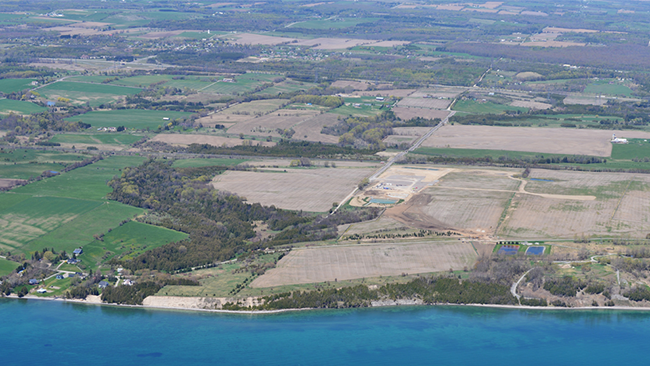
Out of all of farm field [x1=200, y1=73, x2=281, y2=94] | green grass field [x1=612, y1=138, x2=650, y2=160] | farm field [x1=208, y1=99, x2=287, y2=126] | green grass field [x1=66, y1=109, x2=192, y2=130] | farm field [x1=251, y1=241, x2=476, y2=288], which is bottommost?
farm field [x1=251, y1=241, x2=476, y2=288]

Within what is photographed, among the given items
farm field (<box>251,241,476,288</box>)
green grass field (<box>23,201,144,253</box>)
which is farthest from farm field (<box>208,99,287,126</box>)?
farm field (<box>251,241,476,288</box>)

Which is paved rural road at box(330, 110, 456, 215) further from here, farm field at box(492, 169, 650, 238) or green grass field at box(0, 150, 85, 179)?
green grass field at box(0, 150, 85, 179)

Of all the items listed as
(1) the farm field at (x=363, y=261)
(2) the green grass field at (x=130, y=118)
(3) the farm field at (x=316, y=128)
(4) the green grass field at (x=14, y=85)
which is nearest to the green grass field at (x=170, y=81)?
(4) the green grass field at (x=14, y=85)

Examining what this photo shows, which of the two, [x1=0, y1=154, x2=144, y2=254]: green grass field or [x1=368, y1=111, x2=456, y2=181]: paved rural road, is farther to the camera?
[x1=368, y1=111, x2=456, y2=181]: paved rural road

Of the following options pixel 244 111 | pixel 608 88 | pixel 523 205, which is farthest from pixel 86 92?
pixel 608 88

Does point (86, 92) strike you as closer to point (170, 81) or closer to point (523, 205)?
point (170, 81)

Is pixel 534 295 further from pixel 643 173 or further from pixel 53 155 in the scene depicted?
pixel 53 155

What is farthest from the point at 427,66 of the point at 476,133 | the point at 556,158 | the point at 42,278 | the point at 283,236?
the point at 42,278
